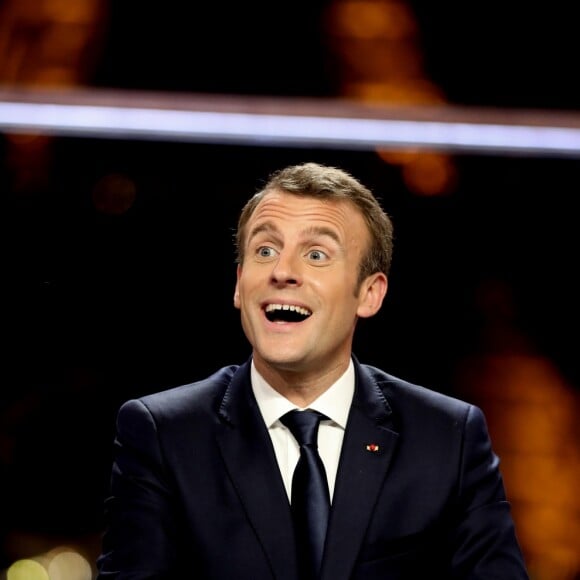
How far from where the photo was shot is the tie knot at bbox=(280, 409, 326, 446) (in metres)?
1.79

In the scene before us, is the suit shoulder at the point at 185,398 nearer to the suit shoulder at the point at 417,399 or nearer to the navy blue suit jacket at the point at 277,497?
the navy blue suit jacket at the point at 277,497

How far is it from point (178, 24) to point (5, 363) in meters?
1.22

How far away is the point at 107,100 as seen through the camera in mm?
2641

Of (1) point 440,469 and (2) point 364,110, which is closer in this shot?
(1) point 440,469

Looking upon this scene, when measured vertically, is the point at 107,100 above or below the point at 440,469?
above

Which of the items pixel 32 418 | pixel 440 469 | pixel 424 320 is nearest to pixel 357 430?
pixel 440 469

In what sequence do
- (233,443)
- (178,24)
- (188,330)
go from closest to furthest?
(233,443) < (188,330) < (178,24)

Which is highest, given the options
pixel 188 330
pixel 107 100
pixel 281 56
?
pixel 281 56

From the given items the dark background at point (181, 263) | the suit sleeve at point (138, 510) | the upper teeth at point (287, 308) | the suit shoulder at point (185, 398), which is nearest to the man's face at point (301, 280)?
the upper teeth at point (287, 308)

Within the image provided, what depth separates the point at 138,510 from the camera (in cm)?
168

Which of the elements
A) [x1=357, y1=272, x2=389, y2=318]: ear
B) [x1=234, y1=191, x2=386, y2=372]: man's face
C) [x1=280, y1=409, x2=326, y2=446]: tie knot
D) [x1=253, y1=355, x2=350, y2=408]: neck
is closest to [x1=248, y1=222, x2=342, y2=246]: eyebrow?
[x1=234, y1=191, x2=386, y2=372]: man's face

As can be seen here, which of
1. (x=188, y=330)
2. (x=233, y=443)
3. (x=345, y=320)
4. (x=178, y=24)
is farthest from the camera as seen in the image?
(x=178, y=24)

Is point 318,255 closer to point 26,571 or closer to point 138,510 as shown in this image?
point 138,510

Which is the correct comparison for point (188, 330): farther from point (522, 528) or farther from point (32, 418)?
point (522, 528)
